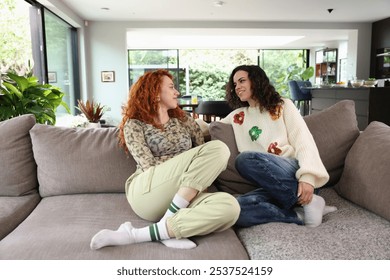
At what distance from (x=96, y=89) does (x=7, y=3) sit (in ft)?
12.3

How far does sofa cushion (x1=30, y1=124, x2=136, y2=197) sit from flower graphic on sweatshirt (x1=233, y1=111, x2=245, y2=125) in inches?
23.6

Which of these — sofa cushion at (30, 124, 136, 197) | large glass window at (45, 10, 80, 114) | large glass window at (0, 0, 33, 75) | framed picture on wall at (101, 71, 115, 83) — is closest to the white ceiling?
large glass window at (45, 10, 80, 114)

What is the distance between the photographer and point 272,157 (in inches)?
61.8

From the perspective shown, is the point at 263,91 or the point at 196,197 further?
the point at 263,91

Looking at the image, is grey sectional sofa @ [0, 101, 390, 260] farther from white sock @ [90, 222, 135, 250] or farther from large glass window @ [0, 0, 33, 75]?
large glass window @ [0, 0, 33, 75]

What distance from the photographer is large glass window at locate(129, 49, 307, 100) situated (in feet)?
39.1

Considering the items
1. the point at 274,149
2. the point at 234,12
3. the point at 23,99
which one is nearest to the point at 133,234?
the point at 274,149

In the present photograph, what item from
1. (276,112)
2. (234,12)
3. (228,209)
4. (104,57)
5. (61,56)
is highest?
(234,12)

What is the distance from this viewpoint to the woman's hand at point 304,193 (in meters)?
1.52

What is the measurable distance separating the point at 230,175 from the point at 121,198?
575 millimetres

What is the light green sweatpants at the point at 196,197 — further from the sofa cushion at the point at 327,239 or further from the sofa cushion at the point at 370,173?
the sofa cushion at the point at 370,173

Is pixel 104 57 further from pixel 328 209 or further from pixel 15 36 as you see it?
pixel 328 209

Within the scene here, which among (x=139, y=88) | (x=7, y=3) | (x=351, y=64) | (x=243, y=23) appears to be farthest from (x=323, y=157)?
(x=351, y=64)

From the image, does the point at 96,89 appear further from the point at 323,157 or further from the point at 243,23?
the point at 323,157
